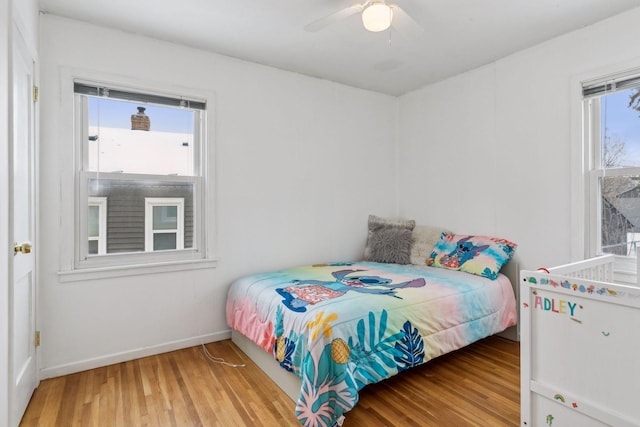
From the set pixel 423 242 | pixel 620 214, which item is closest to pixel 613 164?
pixel 620 214

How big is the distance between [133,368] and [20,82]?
190 centimetres

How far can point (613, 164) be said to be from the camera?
8.09 feet

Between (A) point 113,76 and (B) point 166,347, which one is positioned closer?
(A) point 113,76

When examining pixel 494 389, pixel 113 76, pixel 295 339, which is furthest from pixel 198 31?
pixel 494 389

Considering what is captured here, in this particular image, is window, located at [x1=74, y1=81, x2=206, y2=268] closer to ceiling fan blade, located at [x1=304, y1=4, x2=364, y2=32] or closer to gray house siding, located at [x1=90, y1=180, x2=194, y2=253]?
gray house siding, located at [x1=90, y1=180, x2=194, y2=253]

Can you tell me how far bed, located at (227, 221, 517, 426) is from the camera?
175cm

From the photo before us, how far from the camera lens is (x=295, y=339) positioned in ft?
6.34

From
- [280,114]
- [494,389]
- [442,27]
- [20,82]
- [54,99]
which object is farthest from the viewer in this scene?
[280,114]

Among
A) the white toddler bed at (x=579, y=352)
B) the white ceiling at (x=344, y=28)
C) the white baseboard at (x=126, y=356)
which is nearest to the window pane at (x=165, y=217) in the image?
the white baseboard at (x=126, y=356)

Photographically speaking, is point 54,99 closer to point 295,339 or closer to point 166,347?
point 166,347

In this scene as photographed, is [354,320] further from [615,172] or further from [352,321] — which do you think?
[615,172]

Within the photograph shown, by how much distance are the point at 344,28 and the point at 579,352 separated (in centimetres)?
238

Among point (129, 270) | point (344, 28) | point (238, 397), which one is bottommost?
point (238, 397)

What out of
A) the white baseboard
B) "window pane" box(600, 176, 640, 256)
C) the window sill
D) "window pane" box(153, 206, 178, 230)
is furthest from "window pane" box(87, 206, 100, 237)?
"window pane" box(600, 176, 640, 256)
